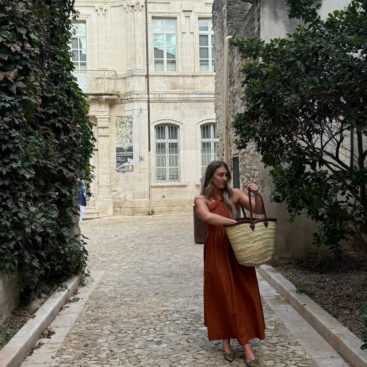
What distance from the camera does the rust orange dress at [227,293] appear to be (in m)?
4.06

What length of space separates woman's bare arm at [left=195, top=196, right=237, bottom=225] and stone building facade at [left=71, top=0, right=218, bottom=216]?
1631 centimetres

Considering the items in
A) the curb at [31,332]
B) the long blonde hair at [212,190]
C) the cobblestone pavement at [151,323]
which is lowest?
the cobblestone pavement at [151,323]

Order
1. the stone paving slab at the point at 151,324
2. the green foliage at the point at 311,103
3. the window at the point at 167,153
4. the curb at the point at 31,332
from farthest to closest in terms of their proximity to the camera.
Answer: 1. the window at the point at 167,153
2. the green foliage at the point at 311,103
3. the stone paving slab at the point at 151,324
4. the curb at the point at 31,332

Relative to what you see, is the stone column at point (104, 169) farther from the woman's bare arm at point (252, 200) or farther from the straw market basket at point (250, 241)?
the straw market basket at point (250, 241)

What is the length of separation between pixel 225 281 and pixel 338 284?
10.2 ft

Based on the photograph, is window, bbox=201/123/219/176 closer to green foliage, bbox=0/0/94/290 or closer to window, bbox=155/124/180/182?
window, bbox=155/124/180/182

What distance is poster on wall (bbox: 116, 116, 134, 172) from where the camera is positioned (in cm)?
2055

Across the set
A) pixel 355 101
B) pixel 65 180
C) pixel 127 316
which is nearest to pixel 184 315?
pixel 127 316

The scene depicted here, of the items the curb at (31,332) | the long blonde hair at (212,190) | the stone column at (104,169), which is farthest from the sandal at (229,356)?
the stone column at (104,169)

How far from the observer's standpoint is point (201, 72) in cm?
2112

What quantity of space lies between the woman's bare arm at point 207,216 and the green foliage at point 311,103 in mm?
1323

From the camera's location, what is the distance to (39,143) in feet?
19.6

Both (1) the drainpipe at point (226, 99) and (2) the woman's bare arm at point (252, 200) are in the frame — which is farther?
(1) the drainpipe at point (226, 99)

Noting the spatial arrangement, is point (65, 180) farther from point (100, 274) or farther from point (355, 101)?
point (355, 101)
